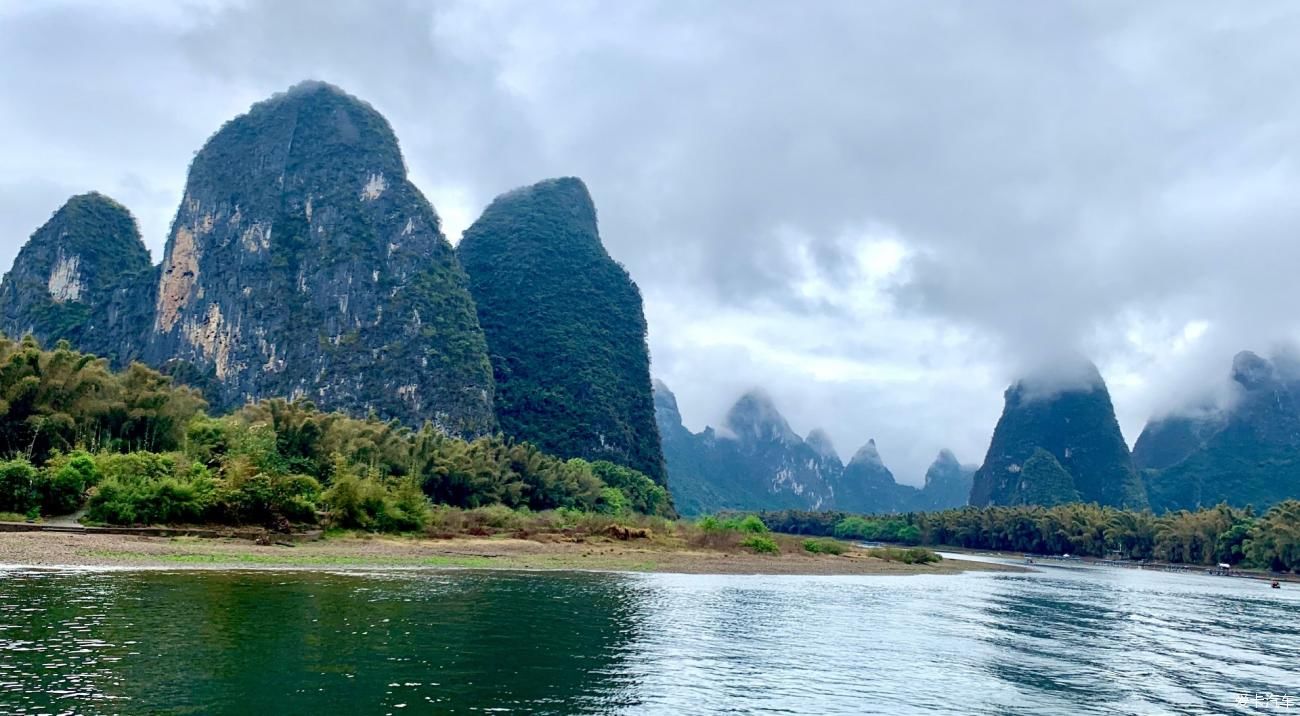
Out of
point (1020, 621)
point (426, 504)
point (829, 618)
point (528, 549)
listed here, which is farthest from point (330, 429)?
point (1020, 621)

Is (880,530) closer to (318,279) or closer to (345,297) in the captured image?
(345,297)

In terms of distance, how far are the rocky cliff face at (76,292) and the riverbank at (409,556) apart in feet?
272

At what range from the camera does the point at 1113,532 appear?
298 feet

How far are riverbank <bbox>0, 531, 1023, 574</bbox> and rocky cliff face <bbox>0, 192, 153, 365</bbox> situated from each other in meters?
82.8

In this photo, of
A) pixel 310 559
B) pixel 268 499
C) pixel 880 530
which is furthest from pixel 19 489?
pixel 880 530

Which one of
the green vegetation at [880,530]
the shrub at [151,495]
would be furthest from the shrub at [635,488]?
the shrub at [151,495]

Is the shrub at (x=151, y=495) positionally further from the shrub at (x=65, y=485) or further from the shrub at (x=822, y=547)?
the shrub at (x=822, y=547)

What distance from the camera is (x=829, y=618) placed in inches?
961

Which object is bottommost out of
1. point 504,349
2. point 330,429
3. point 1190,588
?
point 1190,588

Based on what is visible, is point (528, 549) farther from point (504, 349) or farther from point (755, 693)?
point (504, 349)

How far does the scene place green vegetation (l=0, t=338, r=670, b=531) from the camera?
1262 inches

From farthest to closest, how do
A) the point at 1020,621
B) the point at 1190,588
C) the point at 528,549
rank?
the point at 1190,588 < the point at 528,549 < the point at 1020,621

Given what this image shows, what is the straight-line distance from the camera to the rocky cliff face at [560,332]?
10856cm

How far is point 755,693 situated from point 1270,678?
503 inches
